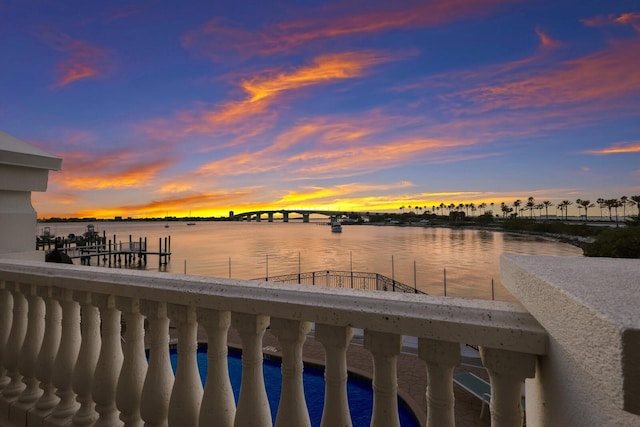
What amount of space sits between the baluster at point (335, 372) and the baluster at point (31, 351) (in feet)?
7.44

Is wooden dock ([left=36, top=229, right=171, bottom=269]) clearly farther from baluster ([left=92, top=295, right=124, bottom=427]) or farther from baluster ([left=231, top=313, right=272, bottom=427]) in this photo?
baluster ([left=231, top=313, right=272, bottom=427])

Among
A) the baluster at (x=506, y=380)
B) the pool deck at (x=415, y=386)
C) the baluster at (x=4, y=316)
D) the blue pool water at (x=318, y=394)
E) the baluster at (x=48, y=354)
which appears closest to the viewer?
the baluster at (x=506, y=380)

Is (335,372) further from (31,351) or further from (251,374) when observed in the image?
(31,351)

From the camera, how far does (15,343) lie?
8.48ft

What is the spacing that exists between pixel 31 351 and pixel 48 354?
25cm

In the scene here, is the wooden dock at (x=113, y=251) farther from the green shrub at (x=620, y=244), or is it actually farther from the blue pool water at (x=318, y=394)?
the green shrub at (x=620, y=244)

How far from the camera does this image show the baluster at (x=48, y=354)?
92.7 inches

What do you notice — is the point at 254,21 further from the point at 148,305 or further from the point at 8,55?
the point at 148,305

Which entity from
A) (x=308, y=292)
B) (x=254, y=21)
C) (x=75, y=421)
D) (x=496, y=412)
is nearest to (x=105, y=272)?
(x=75, y=421)

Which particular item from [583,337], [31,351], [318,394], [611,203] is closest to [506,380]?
[583,337]

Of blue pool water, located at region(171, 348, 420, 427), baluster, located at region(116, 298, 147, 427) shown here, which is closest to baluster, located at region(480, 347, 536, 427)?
baluster, located at region(116, 298, 147, 427)

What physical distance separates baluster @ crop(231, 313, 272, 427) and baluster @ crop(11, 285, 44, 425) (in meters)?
1.83

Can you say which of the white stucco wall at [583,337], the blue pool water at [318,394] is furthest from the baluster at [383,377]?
the blue pool water at [318,394]

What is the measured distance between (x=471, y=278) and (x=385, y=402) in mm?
40131
